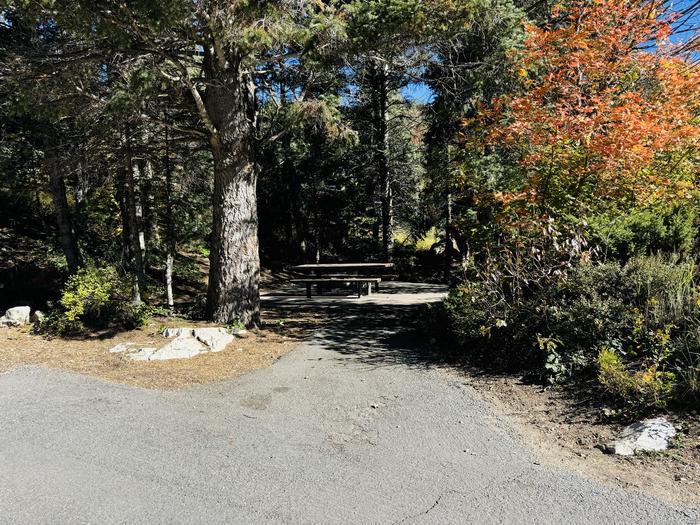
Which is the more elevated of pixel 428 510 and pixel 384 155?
pixel 384 155

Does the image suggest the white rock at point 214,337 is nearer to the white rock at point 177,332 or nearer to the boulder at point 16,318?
the white rock at point 177,332

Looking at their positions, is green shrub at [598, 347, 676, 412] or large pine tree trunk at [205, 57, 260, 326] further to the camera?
large pine tree trunk at [205, 57, 260, 326]

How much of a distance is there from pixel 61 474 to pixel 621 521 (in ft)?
12.7

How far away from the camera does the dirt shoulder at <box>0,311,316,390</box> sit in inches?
236

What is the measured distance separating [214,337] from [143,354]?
3.66 feet

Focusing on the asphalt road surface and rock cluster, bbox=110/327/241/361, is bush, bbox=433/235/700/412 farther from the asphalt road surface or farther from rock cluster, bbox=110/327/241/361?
rock cluster, bbox=110/327/241/361

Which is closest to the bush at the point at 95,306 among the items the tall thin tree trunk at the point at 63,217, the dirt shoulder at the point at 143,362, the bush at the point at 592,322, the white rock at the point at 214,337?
the dirt shoulder at the point at 143,362

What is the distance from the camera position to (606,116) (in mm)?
6336

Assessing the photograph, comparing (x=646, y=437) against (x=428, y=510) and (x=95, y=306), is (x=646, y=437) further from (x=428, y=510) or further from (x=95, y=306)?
(x=95, y=306)

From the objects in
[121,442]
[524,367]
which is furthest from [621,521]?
[121,442]

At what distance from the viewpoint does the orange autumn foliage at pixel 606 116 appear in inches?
247

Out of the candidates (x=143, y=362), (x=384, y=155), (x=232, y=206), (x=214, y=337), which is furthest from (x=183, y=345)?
(x=384, y=155)

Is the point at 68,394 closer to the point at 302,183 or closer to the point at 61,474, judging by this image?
the point at 61,474

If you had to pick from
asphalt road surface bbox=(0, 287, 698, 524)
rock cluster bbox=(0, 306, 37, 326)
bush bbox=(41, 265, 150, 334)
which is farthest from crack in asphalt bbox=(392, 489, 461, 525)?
rock cluster bbox=(0, 306, 37, 326)
